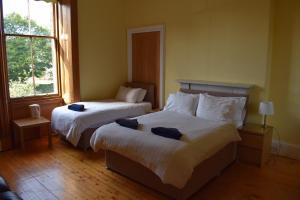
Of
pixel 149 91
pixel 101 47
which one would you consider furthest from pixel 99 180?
pixel 101 47

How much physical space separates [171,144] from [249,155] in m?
1.52

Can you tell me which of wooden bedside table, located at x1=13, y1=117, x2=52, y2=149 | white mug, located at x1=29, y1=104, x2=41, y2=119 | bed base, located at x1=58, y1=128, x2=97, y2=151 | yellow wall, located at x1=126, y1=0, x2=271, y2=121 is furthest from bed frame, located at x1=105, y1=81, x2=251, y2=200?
white mug, located at x1=29, y1=104, x2=41, y2=119

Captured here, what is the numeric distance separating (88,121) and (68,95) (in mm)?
1113

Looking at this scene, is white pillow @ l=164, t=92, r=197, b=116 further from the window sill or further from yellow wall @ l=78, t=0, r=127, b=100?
the window sill

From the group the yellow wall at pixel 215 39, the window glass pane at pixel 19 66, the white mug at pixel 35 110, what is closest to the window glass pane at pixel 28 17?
the window glass pane at pixel 19 66

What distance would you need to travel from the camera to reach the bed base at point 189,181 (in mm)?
2533

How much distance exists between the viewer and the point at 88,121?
3779 millimetres

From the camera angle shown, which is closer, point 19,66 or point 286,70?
point 286,70

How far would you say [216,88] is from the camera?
3.92 meters

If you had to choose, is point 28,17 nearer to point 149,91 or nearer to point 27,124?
point 27,124

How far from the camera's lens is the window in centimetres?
398

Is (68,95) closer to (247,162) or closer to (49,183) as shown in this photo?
(49,183)

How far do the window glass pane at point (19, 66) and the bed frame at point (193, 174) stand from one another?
6.91ft

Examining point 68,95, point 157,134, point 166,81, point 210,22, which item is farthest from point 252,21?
point 68,95
